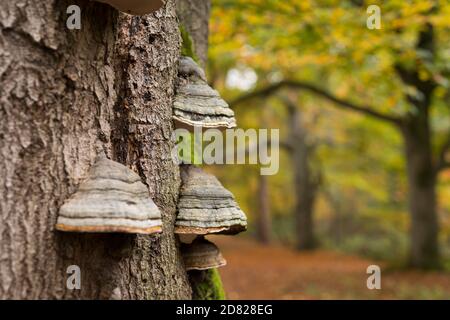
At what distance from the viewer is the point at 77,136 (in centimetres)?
226

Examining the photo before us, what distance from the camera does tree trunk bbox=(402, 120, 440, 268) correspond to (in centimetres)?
1194

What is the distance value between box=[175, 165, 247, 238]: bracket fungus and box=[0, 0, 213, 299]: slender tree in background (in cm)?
8

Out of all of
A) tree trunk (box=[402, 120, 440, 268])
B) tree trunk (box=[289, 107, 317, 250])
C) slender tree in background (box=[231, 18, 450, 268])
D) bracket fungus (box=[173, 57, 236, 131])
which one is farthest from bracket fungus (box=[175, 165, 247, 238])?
tree trunk (box=[289, 107, 317, 250])

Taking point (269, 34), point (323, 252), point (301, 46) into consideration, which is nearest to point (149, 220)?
point (269, 34)

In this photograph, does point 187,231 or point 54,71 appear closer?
point 54,71

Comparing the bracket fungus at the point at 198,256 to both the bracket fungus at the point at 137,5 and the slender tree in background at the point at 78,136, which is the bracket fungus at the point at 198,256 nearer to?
the slender tree in background at the point at 78,136

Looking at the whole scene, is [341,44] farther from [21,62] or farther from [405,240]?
[405,240]

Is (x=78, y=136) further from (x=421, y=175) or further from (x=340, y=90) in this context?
(x=340, y=90)

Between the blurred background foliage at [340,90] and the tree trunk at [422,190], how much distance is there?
0.90 meters

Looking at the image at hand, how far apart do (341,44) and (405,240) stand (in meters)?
15.5

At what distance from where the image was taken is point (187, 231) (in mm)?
2629

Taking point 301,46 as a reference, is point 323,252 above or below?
below

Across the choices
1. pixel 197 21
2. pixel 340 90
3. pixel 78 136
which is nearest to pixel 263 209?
pixel 340 90

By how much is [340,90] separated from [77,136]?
46.6 feet
